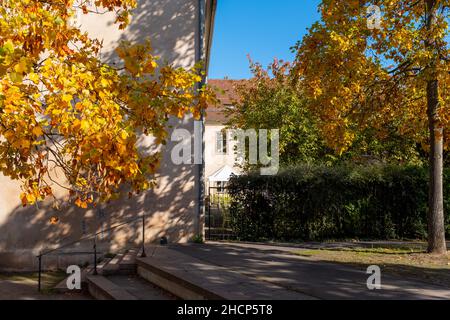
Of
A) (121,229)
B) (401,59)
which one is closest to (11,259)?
(121,229)

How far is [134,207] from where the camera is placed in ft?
41.8

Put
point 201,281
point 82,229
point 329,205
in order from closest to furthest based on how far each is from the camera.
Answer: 1. point 201,281
2. point 82,229
3. point 329,205

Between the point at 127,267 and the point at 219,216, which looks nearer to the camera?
the point at 127,267

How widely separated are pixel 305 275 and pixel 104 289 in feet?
11.7

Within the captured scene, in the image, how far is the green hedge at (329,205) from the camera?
14.5 metres

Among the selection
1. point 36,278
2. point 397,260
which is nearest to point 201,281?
point 397,260

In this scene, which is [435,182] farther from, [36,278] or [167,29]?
[36,278]

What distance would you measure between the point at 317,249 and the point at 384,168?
4.33 meters

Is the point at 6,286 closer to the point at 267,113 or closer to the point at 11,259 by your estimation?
the point at 11,259

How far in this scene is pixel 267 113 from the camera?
21.3m

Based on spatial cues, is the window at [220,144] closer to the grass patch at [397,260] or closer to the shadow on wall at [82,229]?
the shadow on wall at [82,229]

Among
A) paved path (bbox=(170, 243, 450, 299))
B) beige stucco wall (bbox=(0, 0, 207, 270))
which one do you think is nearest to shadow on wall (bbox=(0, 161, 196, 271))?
Result: beige stucco wall (bbox=(0, 0, 207, 270))

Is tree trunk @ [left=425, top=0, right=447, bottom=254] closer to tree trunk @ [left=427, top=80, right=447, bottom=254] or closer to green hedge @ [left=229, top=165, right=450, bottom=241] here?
tree trunk @ [left=427, top=80, right=447, bottom=254]

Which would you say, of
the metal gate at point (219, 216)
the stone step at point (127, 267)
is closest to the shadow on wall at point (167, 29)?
the metal gate at point (219, 216)
